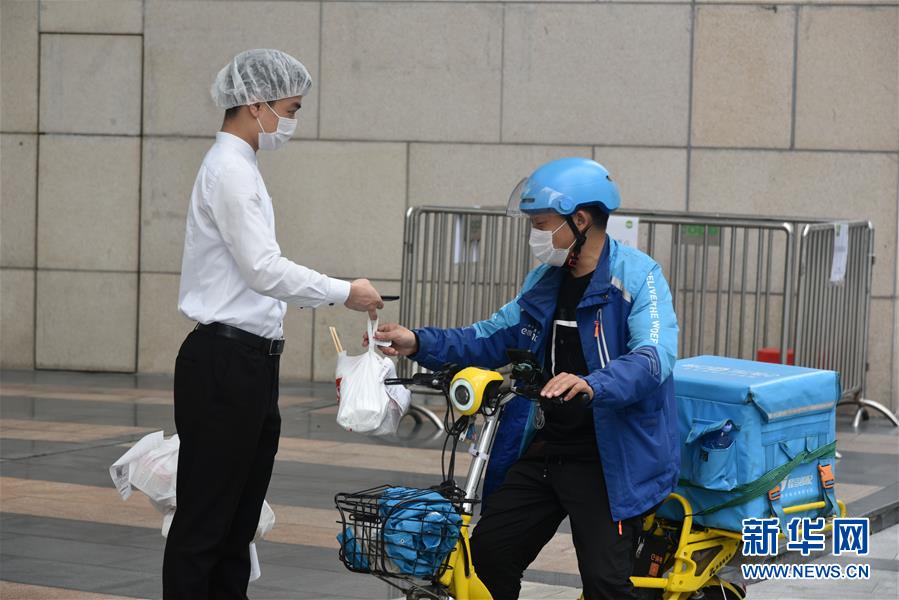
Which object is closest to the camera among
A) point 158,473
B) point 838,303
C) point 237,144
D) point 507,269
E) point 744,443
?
point 237,144

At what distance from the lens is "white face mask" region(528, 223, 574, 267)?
4.16m

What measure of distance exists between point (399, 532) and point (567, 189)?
119 centimetres

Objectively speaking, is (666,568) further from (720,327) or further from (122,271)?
(122,271)

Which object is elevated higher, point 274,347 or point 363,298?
point 363,298

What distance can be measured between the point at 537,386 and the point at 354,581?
91.2 inches

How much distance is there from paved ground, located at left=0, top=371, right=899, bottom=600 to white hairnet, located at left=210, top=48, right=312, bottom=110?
216 centimetres

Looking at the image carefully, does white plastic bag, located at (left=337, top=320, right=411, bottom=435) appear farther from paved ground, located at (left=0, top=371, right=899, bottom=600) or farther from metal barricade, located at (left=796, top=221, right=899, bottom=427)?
metal barricade, located at (left=796, top=221, right=899, bottom=427)

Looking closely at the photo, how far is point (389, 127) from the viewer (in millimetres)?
12164

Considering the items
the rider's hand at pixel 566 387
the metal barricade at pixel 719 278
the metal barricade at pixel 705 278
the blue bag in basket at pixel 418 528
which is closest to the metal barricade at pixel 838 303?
the metal barricade at pixel 705 278

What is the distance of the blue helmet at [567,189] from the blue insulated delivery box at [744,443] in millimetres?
838

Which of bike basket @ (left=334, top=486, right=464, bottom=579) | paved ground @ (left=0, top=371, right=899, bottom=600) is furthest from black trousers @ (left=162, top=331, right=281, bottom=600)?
paved ground @ (left=0, top=371, right=899, bottom=600)

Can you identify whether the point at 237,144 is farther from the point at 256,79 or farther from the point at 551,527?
the point at 551,527

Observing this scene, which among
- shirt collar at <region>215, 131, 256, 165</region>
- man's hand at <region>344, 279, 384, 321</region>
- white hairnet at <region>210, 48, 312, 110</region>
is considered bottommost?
man's hand at <region>344, 279, 384, 321</region>

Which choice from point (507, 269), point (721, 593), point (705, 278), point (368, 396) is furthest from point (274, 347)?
point (705, 278)
